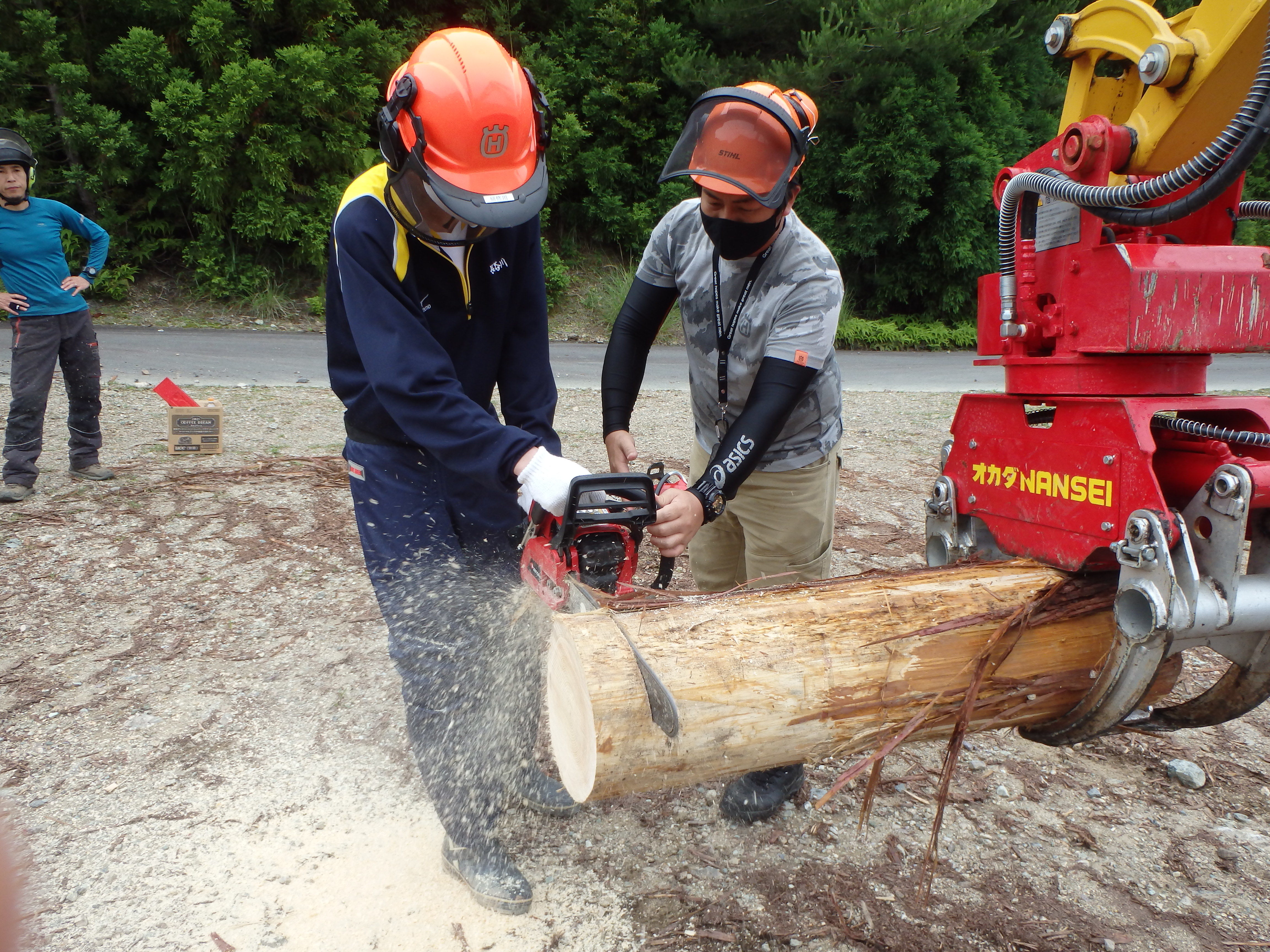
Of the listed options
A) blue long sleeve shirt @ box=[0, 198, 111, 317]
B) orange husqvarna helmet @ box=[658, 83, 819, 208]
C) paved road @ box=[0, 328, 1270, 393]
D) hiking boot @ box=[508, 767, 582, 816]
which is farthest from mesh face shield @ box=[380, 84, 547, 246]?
paved road @ box=[0, 328, 1270, 393]

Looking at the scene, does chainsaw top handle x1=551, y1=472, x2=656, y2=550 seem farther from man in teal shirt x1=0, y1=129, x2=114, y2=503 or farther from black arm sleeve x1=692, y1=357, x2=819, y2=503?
man in teal shirt x1=0, y1=129, x2=114, y2=503

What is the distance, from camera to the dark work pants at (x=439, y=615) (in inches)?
93.3

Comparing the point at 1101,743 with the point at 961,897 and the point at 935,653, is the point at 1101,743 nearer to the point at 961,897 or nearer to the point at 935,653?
the point at 961,897

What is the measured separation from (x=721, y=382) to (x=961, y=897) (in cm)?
164

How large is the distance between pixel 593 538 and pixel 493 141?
100 cm

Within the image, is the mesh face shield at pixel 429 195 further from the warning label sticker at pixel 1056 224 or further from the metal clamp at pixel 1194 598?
the metal clamp at pixel 1194 598

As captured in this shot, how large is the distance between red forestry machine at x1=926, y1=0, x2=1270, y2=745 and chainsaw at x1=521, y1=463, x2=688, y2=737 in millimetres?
957

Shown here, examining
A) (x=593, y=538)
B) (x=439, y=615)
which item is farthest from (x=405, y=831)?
(x=593, y=538)

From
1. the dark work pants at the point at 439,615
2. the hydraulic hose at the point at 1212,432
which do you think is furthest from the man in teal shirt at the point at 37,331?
the hydraulic hose at the point at 1212,432

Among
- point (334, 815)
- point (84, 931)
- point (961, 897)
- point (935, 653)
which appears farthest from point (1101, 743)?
point (84, 931)

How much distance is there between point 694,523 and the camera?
2.26m

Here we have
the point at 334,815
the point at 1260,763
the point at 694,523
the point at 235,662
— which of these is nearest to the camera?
the point at 694,523

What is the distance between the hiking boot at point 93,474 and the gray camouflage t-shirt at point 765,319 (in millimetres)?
4256

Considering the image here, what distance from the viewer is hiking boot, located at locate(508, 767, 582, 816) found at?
2686mm
